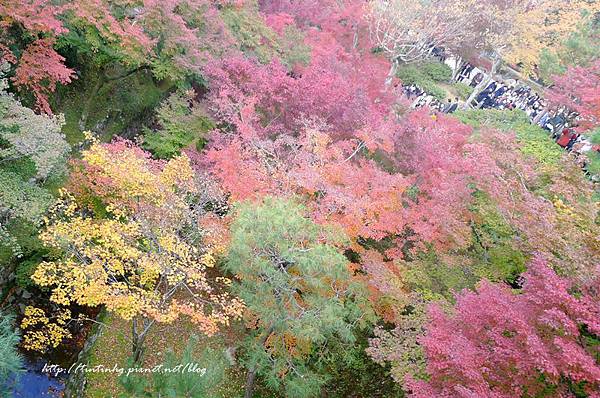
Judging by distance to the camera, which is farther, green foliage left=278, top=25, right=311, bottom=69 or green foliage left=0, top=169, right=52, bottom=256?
green foliage left=278, top=25, right=311, bottom=69

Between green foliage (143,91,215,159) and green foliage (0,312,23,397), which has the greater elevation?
green foliage (143,91,215,159)

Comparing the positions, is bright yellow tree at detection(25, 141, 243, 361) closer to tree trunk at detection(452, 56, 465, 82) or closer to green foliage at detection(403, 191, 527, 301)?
green foliage at detection(403, 191, 527, 301)

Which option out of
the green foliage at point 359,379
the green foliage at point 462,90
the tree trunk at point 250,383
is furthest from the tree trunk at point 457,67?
the tree trunk at point 250,383

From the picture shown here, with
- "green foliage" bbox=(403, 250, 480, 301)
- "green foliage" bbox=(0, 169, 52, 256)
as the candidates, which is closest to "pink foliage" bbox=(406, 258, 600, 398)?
"green foliage" bbox=(403, 250, 480, 301)

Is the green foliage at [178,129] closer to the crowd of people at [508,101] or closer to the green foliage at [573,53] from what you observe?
the crowd of people at [508,101]

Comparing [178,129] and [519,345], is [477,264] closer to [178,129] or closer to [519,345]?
[519,345]

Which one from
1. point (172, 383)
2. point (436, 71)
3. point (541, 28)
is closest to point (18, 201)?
point (172, 383)

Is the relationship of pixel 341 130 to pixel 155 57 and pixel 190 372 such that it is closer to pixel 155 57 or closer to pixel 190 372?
pixel 155 57
